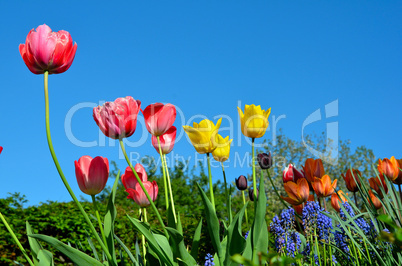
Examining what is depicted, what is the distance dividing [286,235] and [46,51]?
2098mm

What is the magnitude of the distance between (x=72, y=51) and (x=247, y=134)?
1170 millimetres

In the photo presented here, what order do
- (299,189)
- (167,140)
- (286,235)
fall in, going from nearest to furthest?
(167,140)
(299,189)
(286,235)

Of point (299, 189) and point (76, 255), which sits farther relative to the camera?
point (299, 189)

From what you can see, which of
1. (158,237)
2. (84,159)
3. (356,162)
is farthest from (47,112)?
(356,162)

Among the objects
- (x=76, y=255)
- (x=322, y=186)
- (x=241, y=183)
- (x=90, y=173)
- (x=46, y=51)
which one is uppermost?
(x=46, y=51)

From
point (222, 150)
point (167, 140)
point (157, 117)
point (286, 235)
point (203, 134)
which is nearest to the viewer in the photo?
point (157, 117)

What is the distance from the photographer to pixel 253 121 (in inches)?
97.4

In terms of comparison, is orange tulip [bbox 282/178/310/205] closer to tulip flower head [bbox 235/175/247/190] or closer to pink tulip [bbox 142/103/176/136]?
tulip flower head [bbox 235/175/247/190]

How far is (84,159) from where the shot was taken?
211 centimetres

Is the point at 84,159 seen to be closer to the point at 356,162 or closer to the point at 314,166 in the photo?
the point at 314,166

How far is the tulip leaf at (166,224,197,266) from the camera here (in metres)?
1.92

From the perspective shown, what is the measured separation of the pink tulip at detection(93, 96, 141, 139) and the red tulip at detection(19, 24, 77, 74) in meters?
0.32

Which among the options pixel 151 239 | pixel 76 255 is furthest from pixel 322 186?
pixel 76 255

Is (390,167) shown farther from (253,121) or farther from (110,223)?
(110,223)
